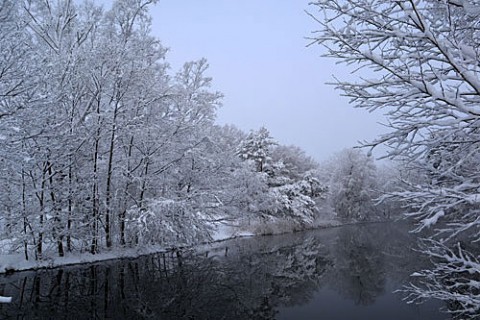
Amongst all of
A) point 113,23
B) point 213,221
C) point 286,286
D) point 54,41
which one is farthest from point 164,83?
point 286,286

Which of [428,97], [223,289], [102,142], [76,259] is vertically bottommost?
[223,289]

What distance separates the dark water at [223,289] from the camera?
→ 7.91 meters

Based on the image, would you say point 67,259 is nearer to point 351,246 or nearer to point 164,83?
point 164,83

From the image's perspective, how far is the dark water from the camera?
791 centimetres

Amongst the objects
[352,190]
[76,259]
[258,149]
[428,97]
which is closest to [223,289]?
[76,259]

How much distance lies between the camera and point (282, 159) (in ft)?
124

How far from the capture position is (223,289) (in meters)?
10.0

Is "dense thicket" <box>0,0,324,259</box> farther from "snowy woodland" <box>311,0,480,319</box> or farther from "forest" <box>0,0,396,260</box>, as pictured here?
"snowy woodland" <box>311,0,480,319</box>

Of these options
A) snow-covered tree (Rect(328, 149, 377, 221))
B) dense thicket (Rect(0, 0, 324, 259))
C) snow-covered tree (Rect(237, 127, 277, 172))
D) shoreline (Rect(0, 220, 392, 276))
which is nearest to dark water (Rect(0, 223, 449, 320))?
shoreline (Rect(0, 220, 392, 276))

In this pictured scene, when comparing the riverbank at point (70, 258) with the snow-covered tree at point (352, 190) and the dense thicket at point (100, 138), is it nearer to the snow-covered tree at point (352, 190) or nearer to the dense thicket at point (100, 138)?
the dense thicket at point (100, 138)

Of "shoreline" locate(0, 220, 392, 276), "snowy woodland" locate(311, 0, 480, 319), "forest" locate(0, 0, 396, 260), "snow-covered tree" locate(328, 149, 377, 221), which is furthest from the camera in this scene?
"snow-covered tree" locate(328, 149, 377, 221)

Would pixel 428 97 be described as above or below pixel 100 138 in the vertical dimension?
below

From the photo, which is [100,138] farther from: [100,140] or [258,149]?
[258,149]

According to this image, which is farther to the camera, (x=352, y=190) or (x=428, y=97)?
(x=352, y=190)
